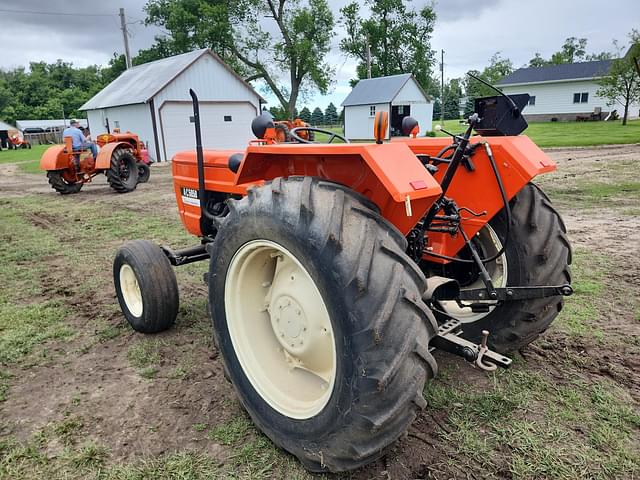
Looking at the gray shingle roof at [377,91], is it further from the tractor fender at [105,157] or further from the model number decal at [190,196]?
the model number decal at [190,196]

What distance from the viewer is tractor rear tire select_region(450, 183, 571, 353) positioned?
102 inches

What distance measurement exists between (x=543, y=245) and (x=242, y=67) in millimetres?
34229

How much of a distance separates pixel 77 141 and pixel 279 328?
11.7 meters

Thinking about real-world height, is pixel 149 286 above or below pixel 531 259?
below

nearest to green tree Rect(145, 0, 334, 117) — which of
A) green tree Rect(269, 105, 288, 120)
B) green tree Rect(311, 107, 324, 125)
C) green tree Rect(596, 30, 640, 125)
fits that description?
green tree Rect(269, 105, 288, 120)

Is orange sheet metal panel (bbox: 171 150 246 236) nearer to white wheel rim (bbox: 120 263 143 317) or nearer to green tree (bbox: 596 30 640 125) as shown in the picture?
white wheel rim (bbox: 120 263 143 317)

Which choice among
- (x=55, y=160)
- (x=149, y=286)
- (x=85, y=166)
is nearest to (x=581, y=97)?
(x=85, y=166)

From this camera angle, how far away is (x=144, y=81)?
75.8 feet

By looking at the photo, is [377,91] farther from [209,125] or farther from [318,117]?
[318,117]

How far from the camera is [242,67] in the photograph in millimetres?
33844

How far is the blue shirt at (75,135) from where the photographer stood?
11.7 metres

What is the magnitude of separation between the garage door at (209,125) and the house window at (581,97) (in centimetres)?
3061

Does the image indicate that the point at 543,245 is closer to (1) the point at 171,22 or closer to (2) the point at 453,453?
(2) the point at 453,453


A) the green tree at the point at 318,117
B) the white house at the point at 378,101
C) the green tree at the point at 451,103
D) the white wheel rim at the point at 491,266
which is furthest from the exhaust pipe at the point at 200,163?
the green tree at the point at 318,117
